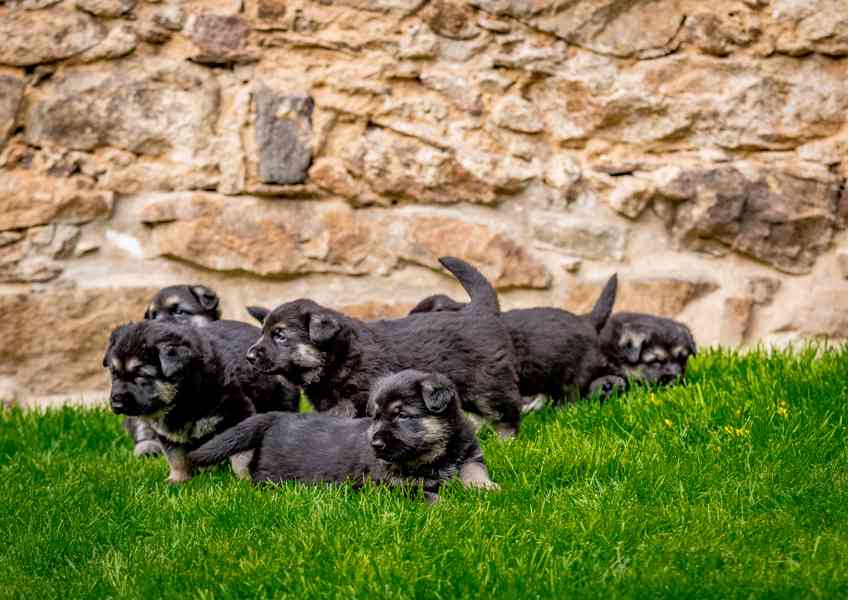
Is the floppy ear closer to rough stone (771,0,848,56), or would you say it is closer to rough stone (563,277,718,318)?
rough stone (563,277,718,318)

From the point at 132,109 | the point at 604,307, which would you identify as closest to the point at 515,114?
the point at 604,307

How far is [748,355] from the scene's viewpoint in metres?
6.51

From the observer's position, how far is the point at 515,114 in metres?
7.22

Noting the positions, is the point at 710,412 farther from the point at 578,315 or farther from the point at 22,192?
the point at 22,192

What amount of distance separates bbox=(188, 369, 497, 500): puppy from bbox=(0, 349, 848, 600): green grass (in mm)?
143

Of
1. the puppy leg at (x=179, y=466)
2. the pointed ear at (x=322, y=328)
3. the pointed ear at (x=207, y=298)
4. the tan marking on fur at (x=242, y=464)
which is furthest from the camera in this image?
the pointed ear at (x=207, y=298)

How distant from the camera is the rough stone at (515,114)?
721cm

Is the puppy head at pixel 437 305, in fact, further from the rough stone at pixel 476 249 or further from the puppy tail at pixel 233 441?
the puppy tail at pixel 233 441

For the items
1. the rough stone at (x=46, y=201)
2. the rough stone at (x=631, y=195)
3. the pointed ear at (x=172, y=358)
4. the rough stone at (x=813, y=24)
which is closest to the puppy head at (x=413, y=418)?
the pointed ear at (x=172, y=358)

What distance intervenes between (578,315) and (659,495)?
2519 millimetres

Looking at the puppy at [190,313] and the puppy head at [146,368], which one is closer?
the puppy head at [146,368]

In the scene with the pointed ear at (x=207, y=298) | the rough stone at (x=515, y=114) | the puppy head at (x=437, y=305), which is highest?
the rough stone at (x=515, y=114)

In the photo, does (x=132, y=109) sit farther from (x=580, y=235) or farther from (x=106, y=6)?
(x=580, y=235)

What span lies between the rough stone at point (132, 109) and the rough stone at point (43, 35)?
0.18 meters
